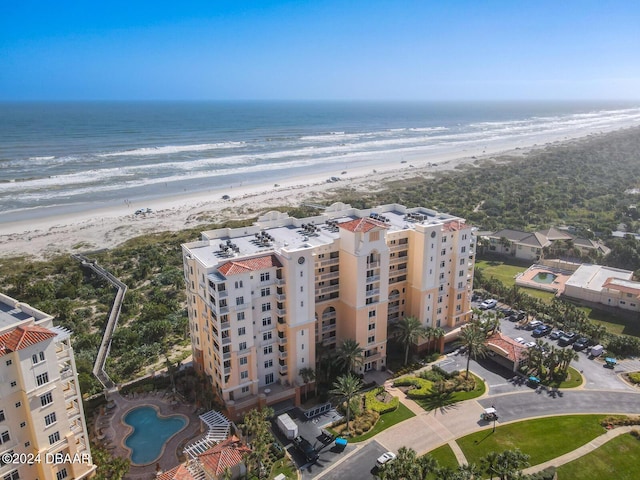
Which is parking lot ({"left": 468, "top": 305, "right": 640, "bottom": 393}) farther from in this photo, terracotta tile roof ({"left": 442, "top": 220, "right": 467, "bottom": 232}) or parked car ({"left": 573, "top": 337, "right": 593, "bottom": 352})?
terracotta tile roof ({"left": 442, "top": 220, "right": 467, "bottom": 232})

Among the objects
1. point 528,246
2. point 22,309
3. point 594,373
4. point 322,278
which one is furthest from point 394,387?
point 528,246

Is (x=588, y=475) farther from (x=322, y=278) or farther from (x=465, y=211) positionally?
(x=465, y=211)

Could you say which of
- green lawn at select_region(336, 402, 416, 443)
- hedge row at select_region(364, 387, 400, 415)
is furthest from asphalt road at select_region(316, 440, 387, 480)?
hedge row at select_region(364, 387, 400, 415)

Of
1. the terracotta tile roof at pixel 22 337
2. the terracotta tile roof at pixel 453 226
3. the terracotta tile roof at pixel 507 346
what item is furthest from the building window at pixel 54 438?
the terracotta tile roof at pixel 507 346

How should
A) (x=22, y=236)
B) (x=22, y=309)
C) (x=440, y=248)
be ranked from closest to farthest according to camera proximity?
(x=22, y=309) → (x=440, y=248) → (x=22, y=236)

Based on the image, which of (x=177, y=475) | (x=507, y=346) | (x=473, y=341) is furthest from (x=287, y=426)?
(x=507, y=346)

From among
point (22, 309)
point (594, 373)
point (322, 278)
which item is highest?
point (22, 309)
